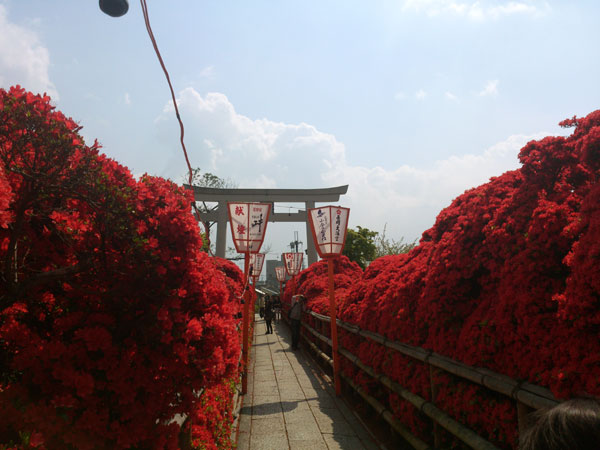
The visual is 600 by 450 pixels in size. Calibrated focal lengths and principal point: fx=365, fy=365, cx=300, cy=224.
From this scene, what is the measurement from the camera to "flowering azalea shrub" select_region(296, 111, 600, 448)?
1.69 m

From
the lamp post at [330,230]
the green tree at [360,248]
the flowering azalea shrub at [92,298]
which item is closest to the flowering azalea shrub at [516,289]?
the flowering azalea shrub at [92,298]

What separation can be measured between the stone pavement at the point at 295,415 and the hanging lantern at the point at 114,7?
3.96 m

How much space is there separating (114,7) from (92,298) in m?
1.84

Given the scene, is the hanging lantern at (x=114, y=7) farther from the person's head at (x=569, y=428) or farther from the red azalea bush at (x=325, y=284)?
the red azalea bush at (x=325, y=284)

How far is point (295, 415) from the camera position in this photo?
466 cm

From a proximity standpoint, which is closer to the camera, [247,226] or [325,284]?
[247,226]

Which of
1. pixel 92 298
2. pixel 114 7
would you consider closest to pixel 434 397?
pixel 92 298

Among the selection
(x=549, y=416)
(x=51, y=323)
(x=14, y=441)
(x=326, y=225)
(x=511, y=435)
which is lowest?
(x=511, y=435)

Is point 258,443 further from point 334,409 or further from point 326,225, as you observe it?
point 326,225

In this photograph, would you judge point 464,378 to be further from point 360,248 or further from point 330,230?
point 360,248

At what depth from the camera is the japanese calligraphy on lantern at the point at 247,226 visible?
652 centimetres


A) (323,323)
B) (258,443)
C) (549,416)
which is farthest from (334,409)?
(549,416)

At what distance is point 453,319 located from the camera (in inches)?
110

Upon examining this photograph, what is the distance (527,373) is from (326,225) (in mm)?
4409
